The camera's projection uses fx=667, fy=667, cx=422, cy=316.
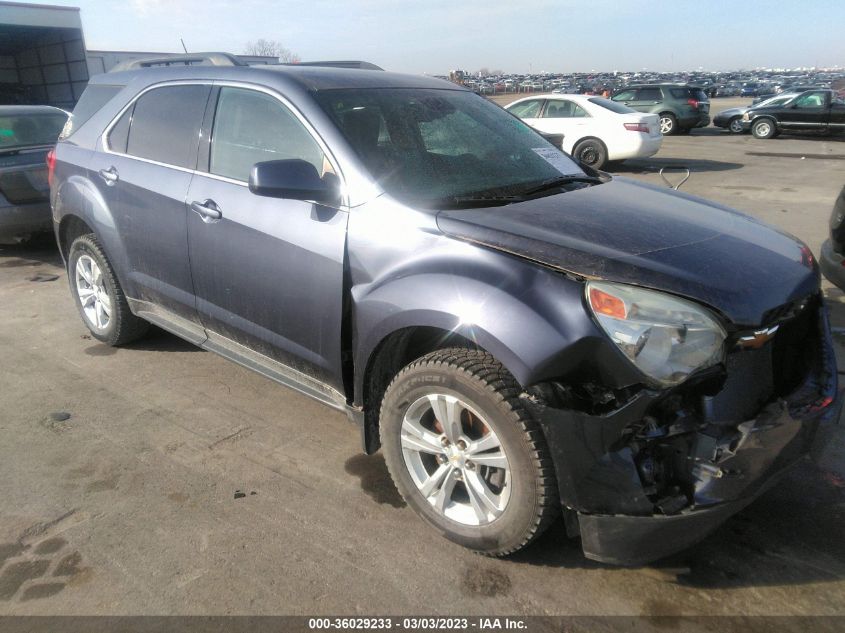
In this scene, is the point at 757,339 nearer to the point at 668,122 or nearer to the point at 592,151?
the point at 592,151

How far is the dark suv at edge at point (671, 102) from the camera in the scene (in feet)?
69.4

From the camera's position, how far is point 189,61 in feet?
14.8

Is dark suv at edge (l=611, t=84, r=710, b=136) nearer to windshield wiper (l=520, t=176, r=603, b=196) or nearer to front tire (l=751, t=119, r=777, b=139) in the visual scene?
front tire (l=751, t=119, r=777, b=139)

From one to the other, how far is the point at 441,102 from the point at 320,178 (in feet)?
3.63

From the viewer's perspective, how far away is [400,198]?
277cm

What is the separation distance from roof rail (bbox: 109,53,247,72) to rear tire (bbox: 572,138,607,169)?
34.0 feet

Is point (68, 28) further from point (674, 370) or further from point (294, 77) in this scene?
point (674, 370)

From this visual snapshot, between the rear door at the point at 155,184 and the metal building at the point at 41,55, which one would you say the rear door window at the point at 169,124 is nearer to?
the rear door at the point at 155,184

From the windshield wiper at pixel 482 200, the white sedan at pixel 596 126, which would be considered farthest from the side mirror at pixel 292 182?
the white sedan at pixel 596 126

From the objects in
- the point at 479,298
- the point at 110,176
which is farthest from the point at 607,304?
the point at 110,176

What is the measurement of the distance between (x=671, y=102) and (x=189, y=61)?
19.9 m

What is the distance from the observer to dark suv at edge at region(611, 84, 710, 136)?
2114 cm

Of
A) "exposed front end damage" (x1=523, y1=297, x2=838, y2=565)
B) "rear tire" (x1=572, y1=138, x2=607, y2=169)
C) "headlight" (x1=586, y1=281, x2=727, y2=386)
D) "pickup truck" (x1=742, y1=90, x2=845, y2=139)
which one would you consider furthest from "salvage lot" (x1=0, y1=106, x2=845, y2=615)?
"pickup truck" (x1=742, y1=90, x2=845, y2=139)

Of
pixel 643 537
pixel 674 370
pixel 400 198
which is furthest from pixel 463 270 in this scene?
pixel 643 537
